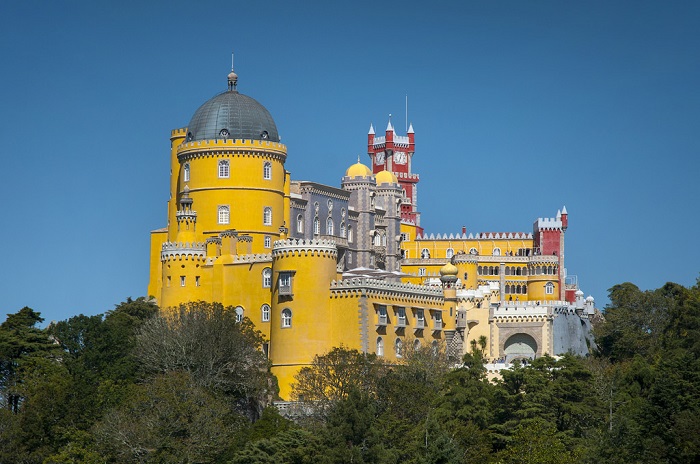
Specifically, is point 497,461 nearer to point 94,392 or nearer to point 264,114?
point 94,392

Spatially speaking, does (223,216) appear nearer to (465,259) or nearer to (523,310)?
(523,310)

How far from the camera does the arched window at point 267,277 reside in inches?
4109

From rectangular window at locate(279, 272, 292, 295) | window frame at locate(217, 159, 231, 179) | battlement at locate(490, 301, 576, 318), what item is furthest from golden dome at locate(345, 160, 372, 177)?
rectangular window at locate(279, 272, 292, 295)

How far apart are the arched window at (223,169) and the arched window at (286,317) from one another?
13465 mm

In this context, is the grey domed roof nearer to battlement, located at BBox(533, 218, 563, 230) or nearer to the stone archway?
the stone archway

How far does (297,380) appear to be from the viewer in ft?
322

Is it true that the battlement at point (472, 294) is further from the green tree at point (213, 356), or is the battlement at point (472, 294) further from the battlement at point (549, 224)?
the battlement at point (549, 224)

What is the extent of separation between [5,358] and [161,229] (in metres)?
17.7

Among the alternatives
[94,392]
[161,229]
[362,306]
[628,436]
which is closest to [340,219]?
[161,229]

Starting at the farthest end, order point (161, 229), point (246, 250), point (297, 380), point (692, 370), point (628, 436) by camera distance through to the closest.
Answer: point (161, 229) < point (246, 250) < point (297, 380) < point (692, 370) < point (628, 436)

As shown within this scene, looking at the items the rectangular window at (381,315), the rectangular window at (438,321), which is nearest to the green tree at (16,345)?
the rectangular window at (381,315)

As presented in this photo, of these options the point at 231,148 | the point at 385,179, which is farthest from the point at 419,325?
the point at 385,179

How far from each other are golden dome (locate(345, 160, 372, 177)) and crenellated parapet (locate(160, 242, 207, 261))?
23656mm

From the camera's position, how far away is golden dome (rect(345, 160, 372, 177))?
127625mm
